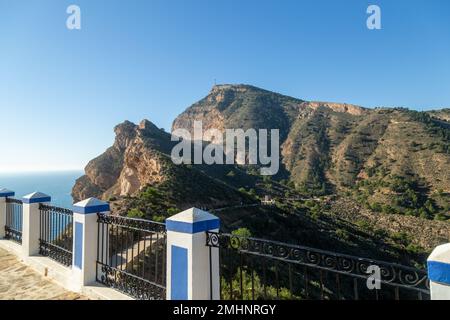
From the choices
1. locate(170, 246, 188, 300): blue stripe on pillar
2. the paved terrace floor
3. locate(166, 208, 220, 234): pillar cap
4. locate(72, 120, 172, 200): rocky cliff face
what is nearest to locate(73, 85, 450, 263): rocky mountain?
locate(72, 120, 172, 200): rocky cliff face

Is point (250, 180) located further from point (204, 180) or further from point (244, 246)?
point (244, 246)

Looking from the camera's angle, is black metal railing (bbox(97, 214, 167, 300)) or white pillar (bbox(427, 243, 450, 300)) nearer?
white pillar (bbox(427, 243, 450, 300))

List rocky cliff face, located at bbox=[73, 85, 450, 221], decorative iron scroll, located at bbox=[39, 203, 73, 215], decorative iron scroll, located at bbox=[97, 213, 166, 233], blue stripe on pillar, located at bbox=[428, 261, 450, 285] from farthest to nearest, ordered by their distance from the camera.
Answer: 1. rocky cliff face, located at bbox=[73, 85, 450, 221]
2. decorative iron scroll, located at bbox=[39, 203, 73, 215]
3. decorative iron scroll, located at bbox=[97, 213, 166, 233]
4. blue stripe on pillar, located at bbox=[428, 261, 450, 285]

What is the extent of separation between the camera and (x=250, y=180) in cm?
7000

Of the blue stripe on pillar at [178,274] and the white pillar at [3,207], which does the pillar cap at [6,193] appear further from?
the blue stripe on pillar at [178,274]

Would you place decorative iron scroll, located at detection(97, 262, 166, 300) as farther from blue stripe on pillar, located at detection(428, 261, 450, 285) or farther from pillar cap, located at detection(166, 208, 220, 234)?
blue stripe on pillar, located at detection(428, 261, 450, 285)

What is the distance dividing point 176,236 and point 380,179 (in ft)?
230

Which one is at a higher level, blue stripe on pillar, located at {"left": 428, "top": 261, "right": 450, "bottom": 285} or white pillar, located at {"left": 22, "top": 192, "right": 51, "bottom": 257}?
blue stripe on pillar, located at {"left": 428, "top": 261, "right": 450, "bottom": 285}

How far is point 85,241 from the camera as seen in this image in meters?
5.21

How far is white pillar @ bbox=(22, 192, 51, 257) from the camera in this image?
7.01 meters

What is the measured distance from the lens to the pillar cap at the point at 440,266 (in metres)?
2.12

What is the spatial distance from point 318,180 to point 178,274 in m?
75.5

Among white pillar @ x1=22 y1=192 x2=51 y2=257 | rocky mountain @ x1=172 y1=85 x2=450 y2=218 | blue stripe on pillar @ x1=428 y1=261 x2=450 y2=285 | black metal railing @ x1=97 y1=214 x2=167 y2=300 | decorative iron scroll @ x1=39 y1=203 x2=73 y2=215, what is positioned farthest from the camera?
rocky mountain @ x1=172 y1=85 x2=450 y2=218
